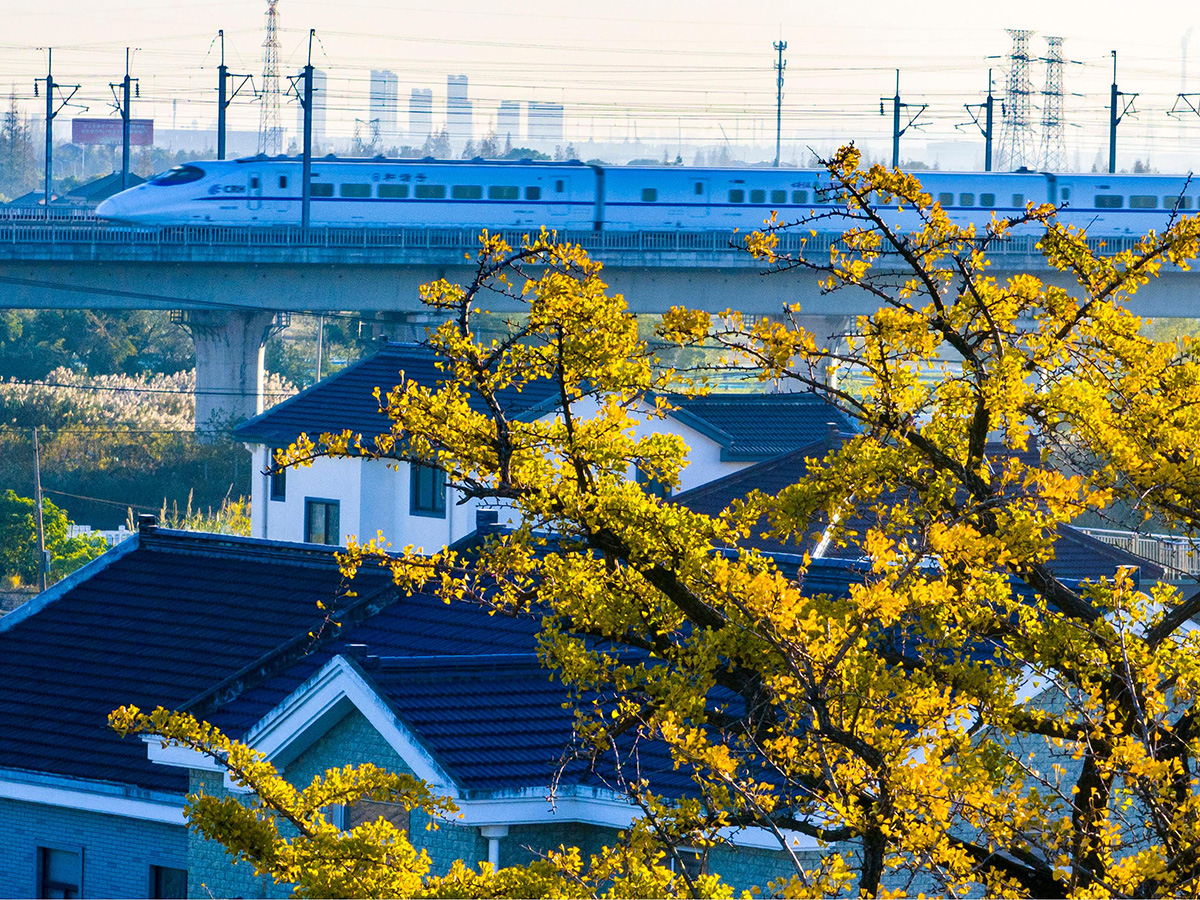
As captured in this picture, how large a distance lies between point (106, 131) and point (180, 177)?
437ft

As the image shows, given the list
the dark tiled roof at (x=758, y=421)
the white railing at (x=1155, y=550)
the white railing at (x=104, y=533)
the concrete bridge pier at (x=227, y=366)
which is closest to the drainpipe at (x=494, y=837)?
the dark tiled roof at (x=758, y=421)

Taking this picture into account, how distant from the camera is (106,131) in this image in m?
188

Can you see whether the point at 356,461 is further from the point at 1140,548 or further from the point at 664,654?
the point at 664,654

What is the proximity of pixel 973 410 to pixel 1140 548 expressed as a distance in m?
30.0

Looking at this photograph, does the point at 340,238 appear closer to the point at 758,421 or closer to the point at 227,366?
the point at 227,366

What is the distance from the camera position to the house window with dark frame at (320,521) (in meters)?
37.8

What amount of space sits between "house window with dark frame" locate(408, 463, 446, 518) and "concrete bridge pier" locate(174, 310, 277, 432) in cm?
3466

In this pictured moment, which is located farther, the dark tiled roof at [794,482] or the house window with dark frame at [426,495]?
the house window with dark frame at [426,495]

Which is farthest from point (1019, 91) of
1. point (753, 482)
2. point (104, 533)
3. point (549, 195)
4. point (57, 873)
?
point (57, 873)

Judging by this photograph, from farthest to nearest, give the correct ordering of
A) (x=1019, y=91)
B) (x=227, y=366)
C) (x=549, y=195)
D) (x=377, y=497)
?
1. (x=1019, y=91)
2. (x=227, y=366)
3. (x=549, y=195)
4. (x=377, y=497)

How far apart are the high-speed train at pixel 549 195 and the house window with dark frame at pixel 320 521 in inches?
980

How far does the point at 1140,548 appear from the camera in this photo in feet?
123

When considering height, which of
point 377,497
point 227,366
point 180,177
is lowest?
point 377,497

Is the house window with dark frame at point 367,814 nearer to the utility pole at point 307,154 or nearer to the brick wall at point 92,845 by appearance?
the brick wall at point 92,845
